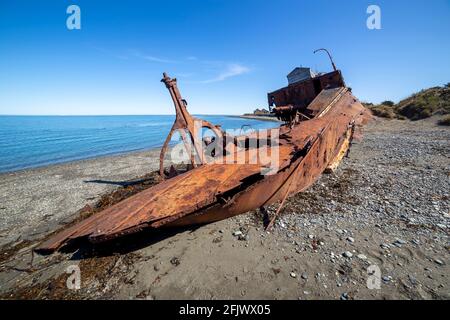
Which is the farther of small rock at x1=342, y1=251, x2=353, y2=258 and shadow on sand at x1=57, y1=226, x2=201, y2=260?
shadow on sand at x1=57, y1=226, x2=201, y2=260

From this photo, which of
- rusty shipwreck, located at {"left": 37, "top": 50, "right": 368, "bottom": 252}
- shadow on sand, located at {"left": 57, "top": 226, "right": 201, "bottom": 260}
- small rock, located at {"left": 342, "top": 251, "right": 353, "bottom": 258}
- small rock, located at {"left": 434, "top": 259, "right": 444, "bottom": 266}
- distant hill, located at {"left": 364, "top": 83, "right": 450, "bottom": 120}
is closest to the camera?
small rock, located at {"left": 434, "top": 259, "right": 444, "bottom": 266}

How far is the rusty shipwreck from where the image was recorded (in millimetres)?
3133

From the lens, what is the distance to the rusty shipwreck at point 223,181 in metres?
3.13

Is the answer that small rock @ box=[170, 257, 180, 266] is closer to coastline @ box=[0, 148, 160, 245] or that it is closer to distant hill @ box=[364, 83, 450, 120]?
coastline @ box=[0, 148, 160, 245]

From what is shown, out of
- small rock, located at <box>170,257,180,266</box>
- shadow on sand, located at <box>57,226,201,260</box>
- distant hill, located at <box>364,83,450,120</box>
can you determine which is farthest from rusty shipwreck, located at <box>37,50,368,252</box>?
distant hill, located at <box>364,83,450,120</box>

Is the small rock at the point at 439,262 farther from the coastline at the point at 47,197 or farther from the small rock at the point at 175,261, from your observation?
the coastline at the point at 47,197

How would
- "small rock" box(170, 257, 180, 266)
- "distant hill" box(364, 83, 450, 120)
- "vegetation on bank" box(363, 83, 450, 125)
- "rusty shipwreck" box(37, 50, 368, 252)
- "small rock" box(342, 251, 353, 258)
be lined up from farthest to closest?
1. "distant hill" box(364, 83, 450, 120)
2. "vegetation on bank" box(363, 83, 450, 125)
3. "small rock" box(170, 257, 180, 266)
4. "small rock" box(342, 251, 353, 258)
5. "rusty shipwreck" box(37, 50, 368, 252)

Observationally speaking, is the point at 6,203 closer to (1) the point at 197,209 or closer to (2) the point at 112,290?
(2) the point at 112,290

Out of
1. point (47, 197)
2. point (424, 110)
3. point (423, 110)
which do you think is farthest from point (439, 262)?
point (423, 110)

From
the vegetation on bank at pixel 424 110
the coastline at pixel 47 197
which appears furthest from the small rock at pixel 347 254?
the vegetation on bank at pixel 424 110

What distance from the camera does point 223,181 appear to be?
3.59m

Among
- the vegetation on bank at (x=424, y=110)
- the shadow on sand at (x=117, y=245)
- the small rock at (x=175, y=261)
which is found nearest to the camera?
the small rock at (x=175, y=261)
